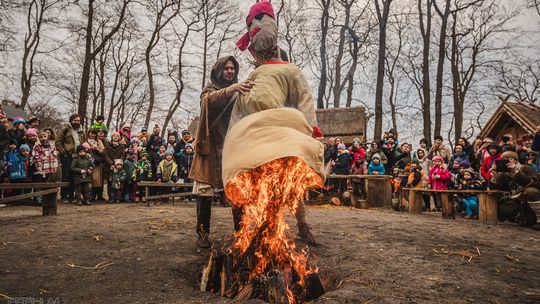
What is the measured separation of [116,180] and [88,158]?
99 cm

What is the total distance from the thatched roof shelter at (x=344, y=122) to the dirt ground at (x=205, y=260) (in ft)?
51.9

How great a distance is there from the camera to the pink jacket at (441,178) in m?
9.16

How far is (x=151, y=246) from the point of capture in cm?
381

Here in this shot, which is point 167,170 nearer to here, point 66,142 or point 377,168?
point 66,142

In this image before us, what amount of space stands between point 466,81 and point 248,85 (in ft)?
84.7

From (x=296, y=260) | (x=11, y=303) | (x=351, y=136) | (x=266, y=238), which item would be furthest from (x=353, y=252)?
(x=351, y=136)

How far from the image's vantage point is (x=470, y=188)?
8562 mm

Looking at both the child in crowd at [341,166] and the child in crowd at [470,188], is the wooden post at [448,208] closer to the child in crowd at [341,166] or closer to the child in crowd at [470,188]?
the child in crowd at [470,188]

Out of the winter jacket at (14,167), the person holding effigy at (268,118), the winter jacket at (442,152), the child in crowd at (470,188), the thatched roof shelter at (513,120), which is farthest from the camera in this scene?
the thatched roof shelter at (513,120)

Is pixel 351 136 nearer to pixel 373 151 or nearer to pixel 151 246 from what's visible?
pixel 373 151

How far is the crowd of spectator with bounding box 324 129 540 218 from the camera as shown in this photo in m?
7.20

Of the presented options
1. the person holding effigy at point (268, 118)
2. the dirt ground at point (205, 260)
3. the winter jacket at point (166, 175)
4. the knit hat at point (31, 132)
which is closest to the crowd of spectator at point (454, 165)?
the dirt ground at point (205, 260)

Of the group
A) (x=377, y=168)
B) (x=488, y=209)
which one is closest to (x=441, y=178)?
(x=488, y=209)

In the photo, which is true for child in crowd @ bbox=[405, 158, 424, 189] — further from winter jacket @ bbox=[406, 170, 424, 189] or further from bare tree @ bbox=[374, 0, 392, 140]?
bare tree @ bbox=[374, 0, 392, 140]
